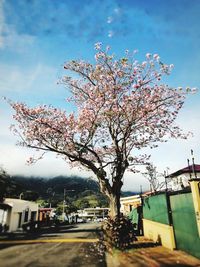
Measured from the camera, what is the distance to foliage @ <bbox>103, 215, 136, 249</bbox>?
1466 centimetres

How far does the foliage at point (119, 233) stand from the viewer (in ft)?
48.1

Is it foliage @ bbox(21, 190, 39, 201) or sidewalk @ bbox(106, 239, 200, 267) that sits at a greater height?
foliage @ bbox(21, 190, 39, 201)

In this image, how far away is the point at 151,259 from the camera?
10.7 meters

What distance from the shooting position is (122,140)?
17094 millimetres

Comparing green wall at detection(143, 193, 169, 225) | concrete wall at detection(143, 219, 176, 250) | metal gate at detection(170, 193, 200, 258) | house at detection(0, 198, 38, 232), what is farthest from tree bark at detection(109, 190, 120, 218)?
house at detection(0, 198, 38, 232)

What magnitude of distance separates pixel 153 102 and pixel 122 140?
3.31 m

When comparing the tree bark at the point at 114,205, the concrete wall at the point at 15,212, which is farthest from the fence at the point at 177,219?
the concrete wall at the point at 15,212

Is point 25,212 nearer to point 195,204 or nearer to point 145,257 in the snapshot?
point 145,257

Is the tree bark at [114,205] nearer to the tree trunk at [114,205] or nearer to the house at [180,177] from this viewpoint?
the tree trunk at [114,205]

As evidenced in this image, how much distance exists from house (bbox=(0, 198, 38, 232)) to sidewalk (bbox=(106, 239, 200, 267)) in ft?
85.8

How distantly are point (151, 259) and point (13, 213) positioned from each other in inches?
1200

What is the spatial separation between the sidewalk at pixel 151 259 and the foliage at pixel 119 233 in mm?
1525

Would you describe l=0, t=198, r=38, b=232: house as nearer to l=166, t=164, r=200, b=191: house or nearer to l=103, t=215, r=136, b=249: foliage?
l=103, t=215, r=136, b=249: foliage

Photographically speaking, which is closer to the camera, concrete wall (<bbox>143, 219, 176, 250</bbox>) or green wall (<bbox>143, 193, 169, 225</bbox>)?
concrete wall (<bbox>143, 219, 176, 250</bbox>)
